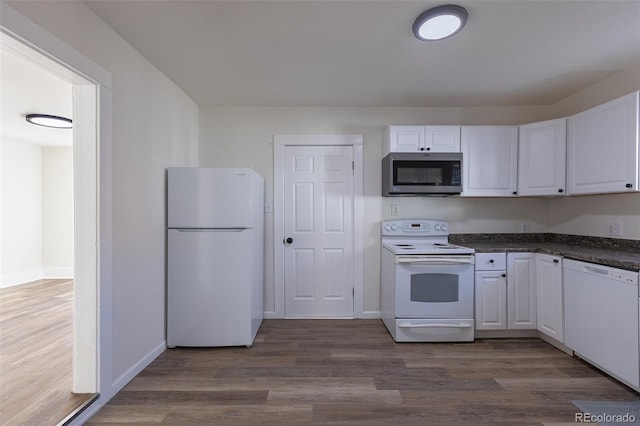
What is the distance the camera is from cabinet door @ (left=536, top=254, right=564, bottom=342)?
2416 millimetres

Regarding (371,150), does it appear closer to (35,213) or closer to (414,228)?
(414,228)

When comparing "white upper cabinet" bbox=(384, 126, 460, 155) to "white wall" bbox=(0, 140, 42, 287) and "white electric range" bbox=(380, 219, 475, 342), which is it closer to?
"white electric range" bbox=(380, 219, 475, 342)

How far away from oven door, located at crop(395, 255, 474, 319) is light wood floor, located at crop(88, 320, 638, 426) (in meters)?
0.31

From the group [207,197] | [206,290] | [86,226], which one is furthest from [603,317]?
[86,226]

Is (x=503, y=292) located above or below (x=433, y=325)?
above

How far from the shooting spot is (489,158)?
2.94 metres

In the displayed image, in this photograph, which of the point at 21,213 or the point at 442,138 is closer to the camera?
the point at 442,138

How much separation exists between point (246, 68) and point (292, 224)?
164 centimetres

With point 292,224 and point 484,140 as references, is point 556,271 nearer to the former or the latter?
point 484,140

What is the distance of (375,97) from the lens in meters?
2.97

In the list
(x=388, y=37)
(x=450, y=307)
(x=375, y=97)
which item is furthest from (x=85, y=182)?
(x=450, y=307)

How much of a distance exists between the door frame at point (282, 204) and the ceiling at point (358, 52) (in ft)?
1.30

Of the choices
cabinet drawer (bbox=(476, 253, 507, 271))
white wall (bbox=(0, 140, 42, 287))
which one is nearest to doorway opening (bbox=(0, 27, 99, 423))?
cabinet drawer (bbox=(476, 253, 507, 271))

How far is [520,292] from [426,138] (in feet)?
5.70
